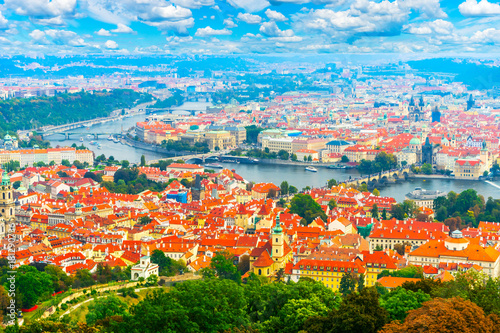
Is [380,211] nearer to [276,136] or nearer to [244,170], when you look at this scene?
[244,170]

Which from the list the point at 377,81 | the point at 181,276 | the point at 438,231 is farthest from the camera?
the point at 377,81

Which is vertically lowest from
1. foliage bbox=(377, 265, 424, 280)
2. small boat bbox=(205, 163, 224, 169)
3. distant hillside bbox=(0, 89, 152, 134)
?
small boat bbox=(205, 163, 224, 169)

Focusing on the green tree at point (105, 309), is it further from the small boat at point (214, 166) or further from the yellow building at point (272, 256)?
the small boat at point (214, 166)

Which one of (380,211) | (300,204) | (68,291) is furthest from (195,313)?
(380,211)

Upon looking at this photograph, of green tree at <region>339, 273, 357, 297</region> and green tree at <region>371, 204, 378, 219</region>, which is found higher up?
green tree at <region>339, 273, 357, 297</region>

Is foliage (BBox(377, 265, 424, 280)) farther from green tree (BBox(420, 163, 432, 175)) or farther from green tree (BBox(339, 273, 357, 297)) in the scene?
green tree (BBox(420, 163, 432, 175))

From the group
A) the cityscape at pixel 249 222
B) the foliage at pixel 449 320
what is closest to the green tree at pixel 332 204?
the cityscape at pixel 249 222

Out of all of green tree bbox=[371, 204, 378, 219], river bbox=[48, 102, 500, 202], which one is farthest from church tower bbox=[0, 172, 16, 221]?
river bbox=[48, 102, 500, 202]
